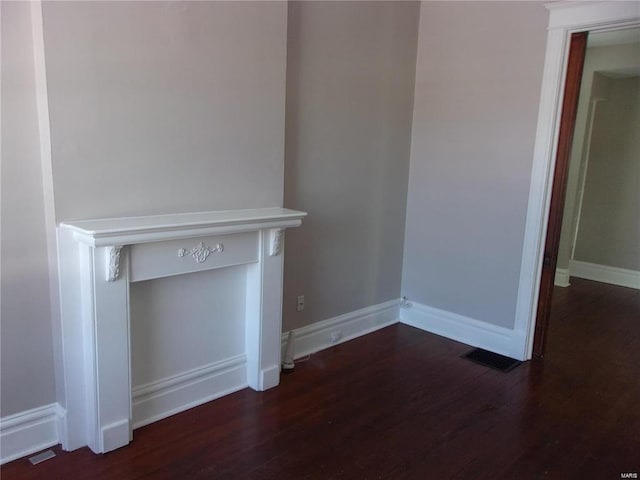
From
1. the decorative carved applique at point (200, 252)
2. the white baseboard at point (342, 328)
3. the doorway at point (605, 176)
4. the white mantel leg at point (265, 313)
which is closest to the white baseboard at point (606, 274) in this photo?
the doorway at point (605, 176)

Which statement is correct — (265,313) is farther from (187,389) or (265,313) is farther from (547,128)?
(547,128)

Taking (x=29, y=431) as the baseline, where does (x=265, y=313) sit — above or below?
above

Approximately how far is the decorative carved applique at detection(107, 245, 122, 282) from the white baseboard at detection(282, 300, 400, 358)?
136cm

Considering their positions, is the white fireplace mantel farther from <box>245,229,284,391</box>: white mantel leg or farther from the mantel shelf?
<box>245,229,284,391</box>: white mantel leg

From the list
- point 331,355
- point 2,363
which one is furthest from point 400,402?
point 2,363

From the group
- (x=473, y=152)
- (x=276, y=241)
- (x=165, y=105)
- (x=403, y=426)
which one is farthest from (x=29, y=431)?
(x=473, y=152)

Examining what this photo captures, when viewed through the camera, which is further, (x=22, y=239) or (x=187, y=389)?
(x=187, y=389)

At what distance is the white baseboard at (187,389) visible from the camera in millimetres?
2479

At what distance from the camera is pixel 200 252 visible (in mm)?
2453

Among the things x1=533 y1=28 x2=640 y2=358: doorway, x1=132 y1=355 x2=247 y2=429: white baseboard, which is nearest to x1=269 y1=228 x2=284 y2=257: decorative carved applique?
x1=132 y1=355 x2=247 y2=429: white baseboard

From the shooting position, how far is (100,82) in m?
2.11

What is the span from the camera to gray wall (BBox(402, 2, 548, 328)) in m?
3.35

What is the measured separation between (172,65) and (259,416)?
1.80 meters

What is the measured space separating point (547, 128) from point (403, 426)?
2073mm
